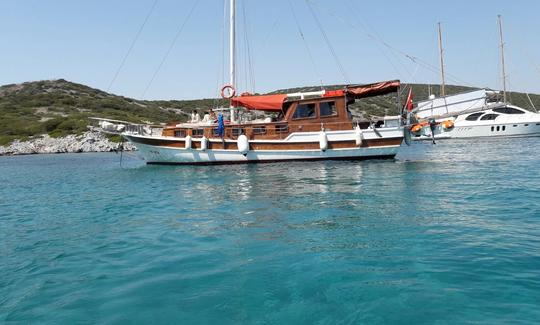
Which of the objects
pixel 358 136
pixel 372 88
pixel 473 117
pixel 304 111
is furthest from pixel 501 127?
pixel 304 111

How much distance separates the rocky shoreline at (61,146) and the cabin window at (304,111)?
2779cm

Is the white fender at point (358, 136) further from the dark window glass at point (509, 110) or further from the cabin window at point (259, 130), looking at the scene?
the dark window glass at point (509, 110)

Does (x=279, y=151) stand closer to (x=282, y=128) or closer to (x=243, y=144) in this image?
(x=282, y=128)

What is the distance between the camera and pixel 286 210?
9.94 metres

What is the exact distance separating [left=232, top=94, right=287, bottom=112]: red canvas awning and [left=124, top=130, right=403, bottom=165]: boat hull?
2.26m

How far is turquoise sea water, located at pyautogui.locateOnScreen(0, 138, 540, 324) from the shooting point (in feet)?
14.8

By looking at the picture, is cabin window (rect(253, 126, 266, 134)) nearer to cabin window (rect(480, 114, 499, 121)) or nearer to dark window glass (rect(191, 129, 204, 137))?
dark window glass (rect(191, 129, 204, 137))

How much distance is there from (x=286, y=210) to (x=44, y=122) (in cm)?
5791

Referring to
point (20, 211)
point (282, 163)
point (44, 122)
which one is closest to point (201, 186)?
point (20, 211)

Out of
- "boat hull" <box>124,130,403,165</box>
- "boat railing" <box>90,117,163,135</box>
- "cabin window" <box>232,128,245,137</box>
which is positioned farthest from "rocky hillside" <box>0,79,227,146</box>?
"cabin window" <box>232,128,245,137</box>

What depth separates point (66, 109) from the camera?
232ft

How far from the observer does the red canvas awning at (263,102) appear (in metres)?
24.0

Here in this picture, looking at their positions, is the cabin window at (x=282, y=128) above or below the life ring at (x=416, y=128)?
above

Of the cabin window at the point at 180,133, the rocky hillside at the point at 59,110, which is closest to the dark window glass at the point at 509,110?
the cabin window at the point at 180,133
